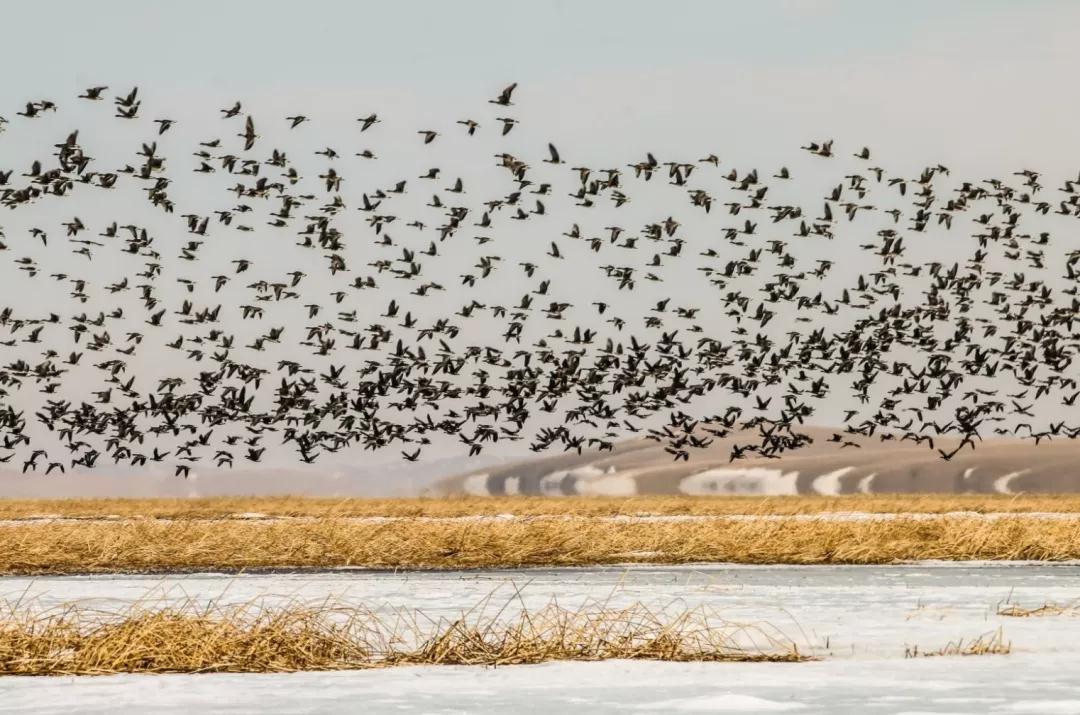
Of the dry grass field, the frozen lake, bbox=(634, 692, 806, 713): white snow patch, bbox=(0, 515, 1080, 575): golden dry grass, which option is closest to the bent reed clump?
the frozen lake

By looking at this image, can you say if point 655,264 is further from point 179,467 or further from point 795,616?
point 795,616

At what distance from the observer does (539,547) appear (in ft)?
113

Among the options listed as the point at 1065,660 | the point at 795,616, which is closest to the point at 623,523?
the point at 795,616

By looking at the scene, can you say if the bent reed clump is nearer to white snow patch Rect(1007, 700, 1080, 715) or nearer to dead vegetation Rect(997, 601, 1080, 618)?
white snow patch Rect(1007, 700, 1080, 715)

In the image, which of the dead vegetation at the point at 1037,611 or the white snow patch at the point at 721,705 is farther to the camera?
the dead vegetation at the point at 1037,611

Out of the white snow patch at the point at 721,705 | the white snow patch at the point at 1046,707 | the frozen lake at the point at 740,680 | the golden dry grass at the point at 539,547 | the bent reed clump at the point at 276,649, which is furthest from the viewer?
the golden dry grass at the point at 539,547

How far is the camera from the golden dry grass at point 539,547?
111 ft

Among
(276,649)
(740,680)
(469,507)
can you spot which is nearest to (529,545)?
(276,649)

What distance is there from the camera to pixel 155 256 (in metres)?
38.3

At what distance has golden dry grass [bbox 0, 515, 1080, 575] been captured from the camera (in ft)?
111

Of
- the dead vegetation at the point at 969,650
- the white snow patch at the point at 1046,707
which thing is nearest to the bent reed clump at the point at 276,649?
the dead vegetation at the point at 969,650

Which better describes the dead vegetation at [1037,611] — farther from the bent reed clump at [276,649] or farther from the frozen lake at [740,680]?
the bent reed clump at [276,649]

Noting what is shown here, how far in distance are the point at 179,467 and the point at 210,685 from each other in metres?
27.9

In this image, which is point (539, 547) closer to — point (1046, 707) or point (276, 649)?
point (276, 649)
